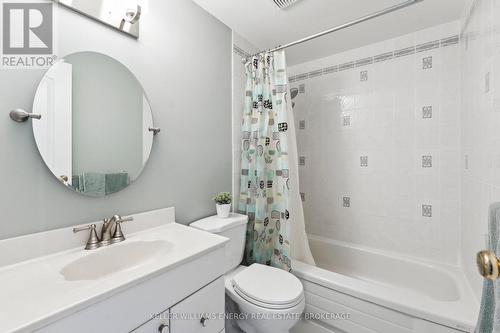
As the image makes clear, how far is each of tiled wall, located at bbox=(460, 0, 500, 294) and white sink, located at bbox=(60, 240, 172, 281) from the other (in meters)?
1.56

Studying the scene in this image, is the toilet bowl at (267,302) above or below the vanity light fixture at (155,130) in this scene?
below

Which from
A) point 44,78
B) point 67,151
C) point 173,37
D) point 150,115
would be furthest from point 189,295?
point 173,37

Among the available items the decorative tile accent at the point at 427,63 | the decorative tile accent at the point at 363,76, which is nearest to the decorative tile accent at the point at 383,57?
the decorative tile accent at the point at 363,76

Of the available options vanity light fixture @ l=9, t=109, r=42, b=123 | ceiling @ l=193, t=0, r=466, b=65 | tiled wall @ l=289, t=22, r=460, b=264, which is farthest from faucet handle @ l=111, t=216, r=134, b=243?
tiled wall @ l=289, t=22, r=460, b=264

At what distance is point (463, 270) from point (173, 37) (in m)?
2.56

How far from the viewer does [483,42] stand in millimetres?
1088

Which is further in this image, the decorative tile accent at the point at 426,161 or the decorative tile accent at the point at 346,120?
the decorative tile accent at the point at 346,120

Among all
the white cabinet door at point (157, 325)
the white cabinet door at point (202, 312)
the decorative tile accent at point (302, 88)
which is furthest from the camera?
the decorative tile accent at point (302, 88)

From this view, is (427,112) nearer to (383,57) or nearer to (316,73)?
(383,57)

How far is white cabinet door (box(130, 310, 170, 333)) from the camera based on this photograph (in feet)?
2.34

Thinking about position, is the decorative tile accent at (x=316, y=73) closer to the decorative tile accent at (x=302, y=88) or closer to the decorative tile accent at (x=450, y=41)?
the decorative tile accent at (x=302, y=88)

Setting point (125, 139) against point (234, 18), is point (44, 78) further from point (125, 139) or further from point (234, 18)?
point (234, 18)

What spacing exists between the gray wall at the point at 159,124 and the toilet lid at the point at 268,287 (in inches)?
20.4

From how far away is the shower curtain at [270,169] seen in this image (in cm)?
157
